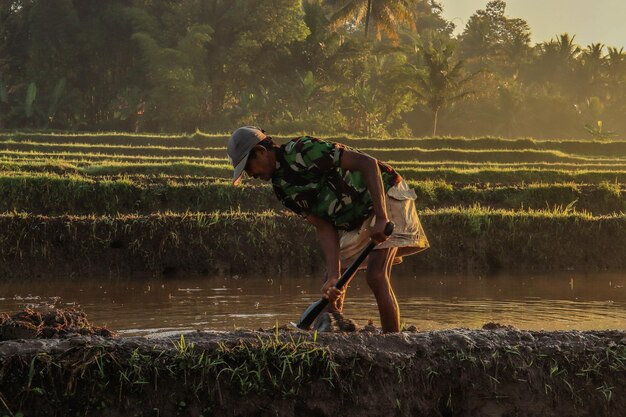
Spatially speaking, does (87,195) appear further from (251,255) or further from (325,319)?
(325,319)

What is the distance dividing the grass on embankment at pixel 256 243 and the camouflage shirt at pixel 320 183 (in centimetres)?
540

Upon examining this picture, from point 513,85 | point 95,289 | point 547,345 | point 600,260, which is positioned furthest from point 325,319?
point 513,85

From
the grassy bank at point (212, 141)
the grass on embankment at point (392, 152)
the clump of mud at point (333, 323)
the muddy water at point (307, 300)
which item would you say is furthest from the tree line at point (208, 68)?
the clump of mud at point (333, 323)

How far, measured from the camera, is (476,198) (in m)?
13.6

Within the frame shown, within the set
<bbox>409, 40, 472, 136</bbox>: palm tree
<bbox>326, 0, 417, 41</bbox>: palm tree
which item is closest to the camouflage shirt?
<bbox>409, 40, 472, 136</bbox>: palm tree

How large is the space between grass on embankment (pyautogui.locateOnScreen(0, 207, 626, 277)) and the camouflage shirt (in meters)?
5.40

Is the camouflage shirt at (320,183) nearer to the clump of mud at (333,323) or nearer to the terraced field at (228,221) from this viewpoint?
the clump of mud at (333,323)

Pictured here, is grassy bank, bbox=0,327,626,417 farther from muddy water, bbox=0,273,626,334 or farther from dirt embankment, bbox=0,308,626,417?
muddy water, bbox=0,273,626,334

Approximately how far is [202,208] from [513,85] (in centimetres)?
3391

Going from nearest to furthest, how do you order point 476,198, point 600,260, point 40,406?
1. point 40,406
2. point 600,260
3. point 476,198

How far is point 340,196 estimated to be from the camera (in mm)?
4238

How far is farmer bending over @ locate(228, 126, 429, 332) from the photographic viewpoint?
4.08 metres

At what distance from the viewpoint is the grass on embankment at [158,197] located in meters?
12.0

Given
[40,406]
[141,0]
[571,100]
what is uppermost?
[141,0]
